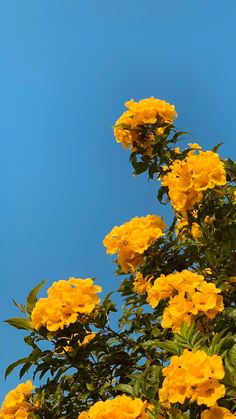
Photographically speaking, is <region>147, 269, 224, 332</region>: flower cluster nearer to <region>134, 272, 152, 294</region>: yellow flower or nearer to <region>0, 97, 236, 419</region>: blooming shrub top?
<region>0, 97, 236, 419</region>: blooming shrub top

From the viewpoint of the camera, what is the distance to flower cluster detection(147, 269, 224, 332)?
2.67 metres

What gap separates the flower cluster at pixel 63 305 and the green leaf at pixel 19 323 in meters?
0.10

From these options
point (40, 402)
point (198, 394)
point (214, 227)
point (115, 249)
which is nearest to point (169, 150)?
point (214, 227)

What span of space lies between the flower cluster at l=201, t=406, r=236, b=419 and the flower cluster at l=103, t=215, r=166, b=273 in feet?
4.89

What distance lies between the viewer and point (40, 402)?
333 centimetres

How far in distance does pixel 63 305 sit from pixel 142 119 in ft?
6.76

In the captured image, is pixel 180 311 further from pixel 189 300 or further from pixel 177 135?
pixel 177 135

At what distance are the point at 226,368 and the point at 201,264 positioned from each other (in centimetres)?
163

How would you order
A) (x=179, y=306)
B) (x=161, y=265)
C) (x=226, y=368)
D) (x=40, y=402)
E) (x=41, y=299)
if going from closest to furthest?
(x=226, y=368) < (x=179, y=306) < (x=41, y=299) < (x=40, y=402) < (x=161, y=265)

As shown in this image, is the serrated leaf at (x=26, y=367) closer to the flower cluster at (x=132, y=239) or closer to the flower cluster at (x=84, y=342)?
the flower cluster at (x=84, y=342)

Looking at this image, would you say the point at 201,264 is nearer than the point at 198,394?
No

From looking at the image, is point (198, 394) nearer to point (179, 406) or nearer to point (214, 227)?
point (179, 406)

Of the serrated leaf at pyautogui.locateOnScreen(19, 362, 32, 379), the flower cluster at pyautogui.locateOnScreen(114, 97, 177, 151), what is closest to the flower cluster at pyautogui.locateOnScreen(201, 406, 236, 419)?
the serrated leaf at pyautogui.locateOnScreen(19, 362, 32, 379)

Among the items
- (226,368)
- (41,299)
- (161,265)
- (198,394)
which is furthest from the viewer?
(161,265)
